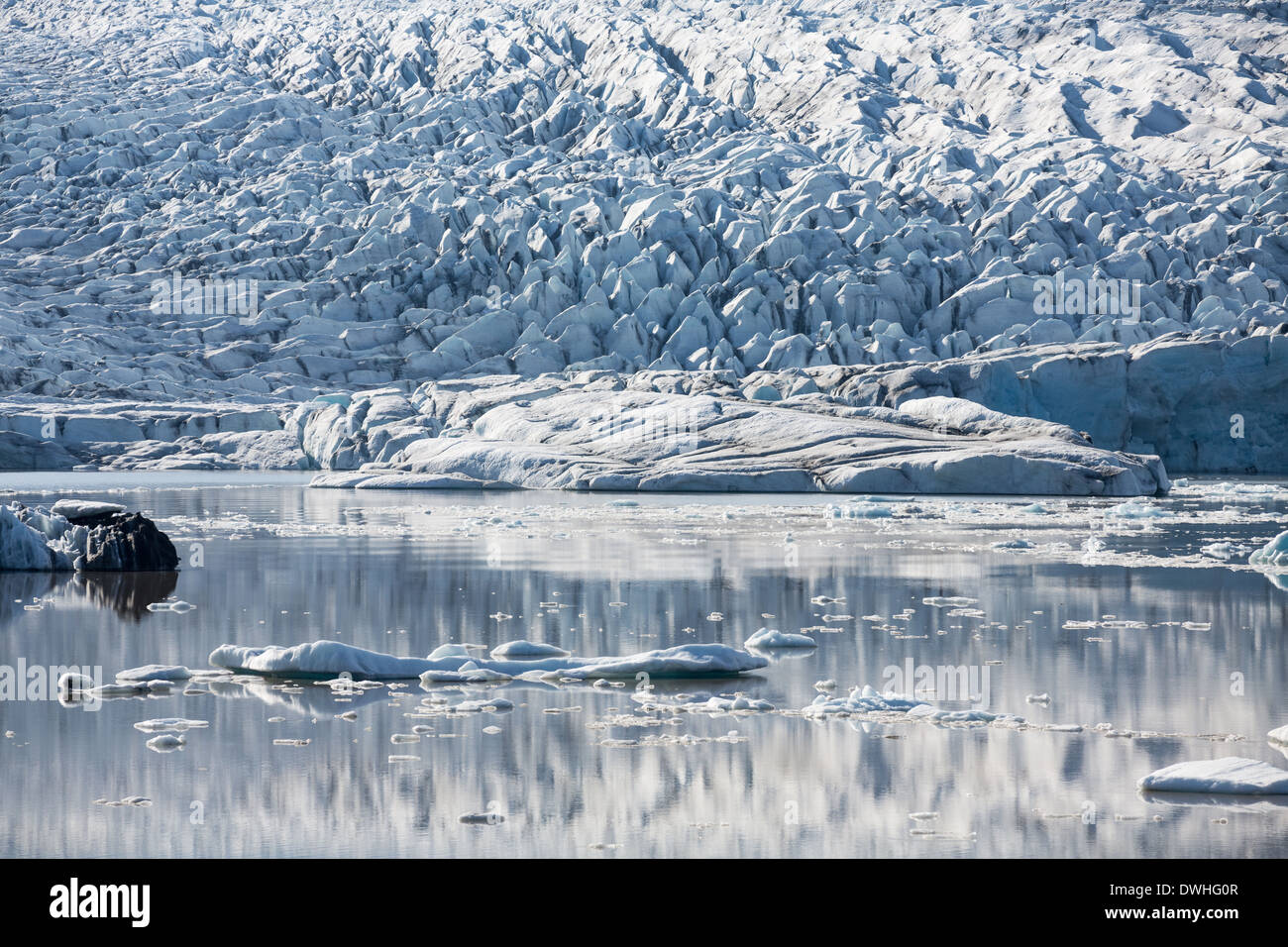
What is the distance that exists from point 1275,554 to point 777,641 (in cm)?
950

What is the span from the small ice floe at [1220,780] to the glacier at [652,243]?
28.0 meters

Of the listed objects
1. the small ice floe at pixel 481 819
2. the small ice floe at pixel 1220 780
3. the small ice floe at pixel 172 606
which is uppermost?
the small ice floe at pixel 172 606

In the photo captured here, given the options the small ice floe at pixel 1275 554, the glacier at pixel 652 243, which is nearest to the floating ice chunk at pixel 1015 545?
the small ice floe at pixel 1275 554

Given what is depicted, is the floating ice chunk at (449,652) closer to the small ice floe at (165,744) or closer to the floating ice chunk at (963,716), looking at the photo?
the small ice floe at (165,744)

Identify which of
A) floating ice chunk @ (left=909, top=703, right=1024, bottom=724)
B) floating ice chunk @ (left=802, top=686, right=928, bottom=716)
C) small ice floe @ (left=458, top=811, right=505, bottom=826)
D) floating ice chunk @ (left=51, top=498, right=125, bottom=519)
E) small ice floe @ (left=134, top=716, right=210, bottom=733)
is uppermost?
floating ice chunk @ (left=51, top=498, right=125, bottom=519)

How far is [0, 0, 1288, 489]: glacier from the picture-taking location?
40.5m

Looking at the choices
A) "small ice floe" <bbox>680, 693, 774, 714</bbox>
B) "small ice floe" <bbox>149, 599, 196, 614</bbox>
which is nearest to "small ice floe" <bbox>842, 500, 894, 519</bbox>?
"small ice floe" <bbox>149, 599, 196, 614</bbox>

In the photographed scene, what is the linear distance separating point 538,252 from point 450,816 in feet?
192

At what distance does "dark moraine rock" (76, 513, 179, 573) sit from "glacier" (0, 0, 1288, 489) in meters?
20.3

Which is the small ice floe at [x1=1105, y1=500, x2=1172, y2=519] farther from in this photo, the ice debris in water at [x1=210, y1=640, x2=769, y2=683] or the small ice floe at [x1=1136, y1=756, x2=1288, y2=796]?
the small ice floe at [x1=1136, y1=756, x2=1288, y2=796]

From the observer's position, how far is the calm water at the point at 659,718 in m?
6.16

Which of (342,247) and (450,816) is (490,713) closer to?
(450,816)
